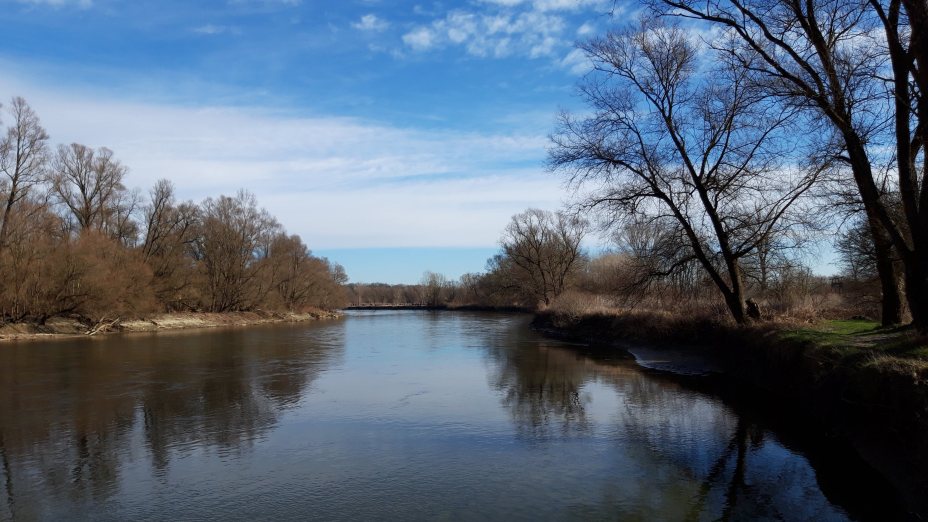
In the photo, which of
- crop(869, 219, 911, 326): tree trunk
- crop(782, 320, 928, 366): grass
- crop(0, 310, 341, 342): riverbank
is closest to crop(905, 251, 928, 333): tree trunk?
crop(782, 320, 928, 366): grass

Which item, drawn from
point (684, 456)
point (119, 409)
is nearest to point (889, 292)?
point (684, 456)

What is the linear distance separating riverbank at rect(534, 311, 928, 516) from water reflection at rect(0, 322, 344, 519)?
32.3ft

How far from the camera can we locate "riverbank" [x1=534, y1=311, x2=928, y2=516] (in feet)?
24.5

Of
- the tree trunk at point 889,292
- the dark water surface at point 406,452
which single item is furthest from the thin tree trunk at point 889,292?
the dark water surface at point 406,452

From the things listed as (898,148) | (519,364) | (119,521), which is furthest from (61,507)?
(519,364)

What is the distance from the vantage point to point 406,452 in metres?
9.70

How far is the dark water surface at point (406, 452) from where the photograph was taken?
23.9 feet

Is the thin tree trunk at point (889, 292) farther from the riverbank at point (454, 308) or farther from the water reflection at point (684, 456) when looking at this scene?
the riverbank at point (454, 308)

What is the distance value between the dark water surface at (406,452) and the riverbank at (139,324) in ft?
68.8

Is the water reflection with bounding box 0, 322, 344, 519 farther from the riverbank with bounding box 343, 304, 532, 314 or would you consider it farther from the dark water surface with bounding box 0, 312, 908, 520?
the riverbank with bounding box 343, 304, 532, 314

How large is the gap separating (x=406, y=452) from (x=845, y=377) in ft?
25.1

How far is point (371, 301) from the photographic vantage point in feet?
449

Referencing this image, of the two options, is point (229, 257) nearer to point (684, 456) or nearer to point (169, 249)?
point (169, 249)

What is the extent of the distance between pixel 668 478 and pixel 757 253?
1419cm
